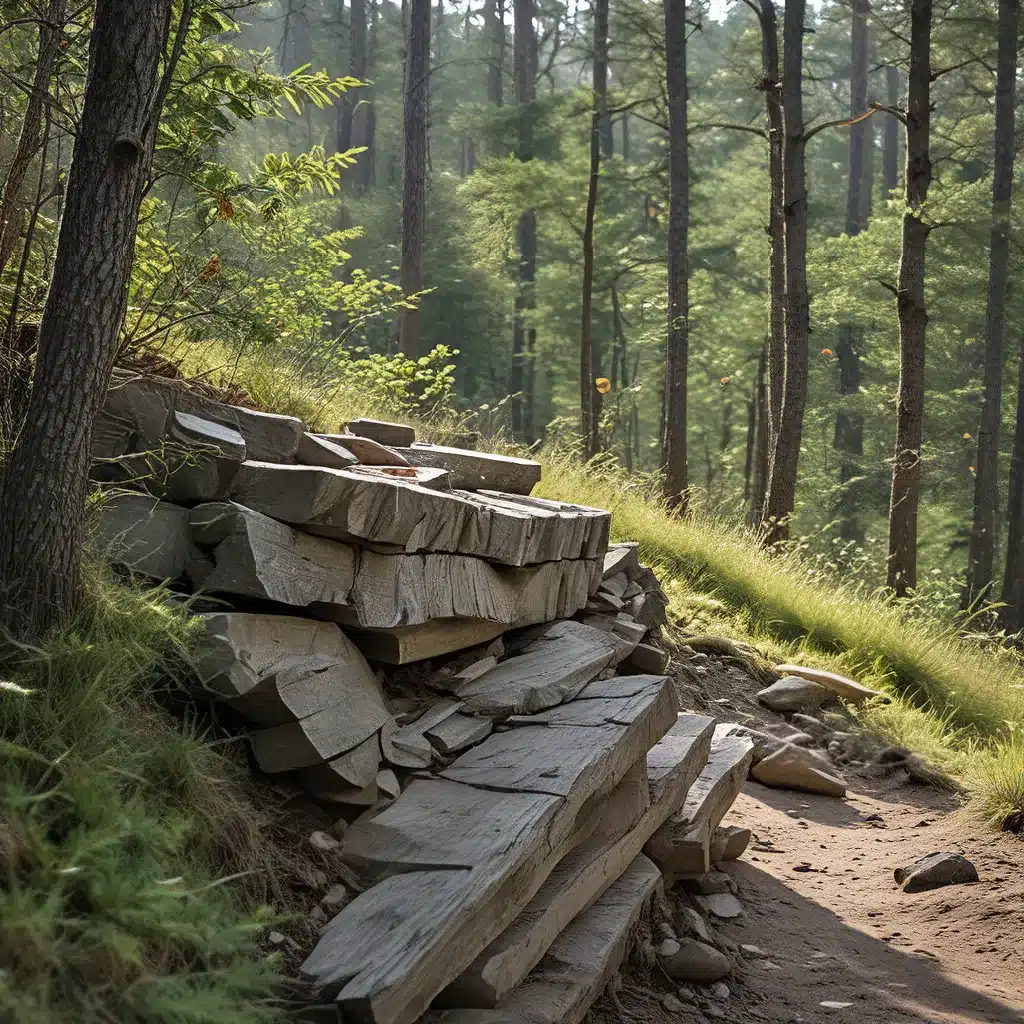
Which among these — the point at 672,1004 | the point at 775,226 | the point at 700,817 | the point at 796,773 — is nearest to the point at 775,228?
the point at 775,226

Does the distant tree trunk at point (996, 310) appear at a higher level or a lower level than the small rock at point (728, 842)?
higher

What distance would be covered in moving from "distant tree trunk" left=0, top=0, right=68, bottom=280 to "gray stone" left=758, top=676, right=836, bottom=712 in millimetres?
5704

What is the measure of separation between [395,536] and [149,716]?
3.71ft

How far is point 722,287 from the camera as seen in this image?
97.7ft

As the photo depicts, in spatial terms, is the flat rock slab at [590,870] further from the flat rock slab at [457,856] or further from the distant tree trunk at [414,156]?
the distant tree trunk at [414,156]

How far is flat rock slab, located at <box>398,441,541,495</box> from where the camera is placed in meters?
5.49

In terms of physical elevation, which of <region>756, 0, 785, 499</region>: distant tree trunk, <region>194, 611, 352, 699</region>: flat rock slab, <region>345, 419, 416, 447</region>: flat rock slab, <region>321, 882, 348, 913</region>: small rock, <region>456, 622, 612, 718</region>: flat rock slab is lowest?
<region>321, 882, 348, 913</region>: small rock

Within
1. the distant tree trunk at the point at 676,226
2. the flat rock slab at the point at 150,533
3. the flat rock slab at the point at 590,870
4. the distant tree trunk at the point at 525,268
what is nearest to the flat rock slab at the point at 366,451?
the flat rock slab at the point at 150,533

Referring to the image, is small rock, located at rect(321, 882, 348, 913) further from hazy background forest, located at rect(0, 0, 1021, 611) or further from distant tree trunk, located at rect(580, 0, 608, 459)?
distant tree trunk, located at rect(580, 0, 608, 459)

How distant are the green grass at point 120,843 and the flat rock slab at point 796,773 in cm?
417

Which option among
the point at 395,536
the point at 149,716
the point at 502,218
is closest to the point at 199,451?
the point at 395,536

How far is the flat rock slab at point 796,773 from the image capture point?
259 inches

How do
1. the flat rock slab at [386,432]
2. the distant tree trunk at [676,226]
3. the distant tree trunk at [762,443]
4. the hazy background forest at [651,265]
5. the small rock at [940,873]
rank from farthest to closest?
the distant tree trunk at [762,443] → the distant tree trunk at [676,226] → the hazy background forest at [651,265] → the flat rock slab at [386,432] → the small rock at [940,873]

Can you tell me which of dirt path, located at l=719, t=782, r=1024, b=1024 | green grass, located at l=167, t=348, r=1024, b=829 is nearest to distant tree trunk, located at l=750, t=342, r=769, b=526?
green grass, located at l=167, t=348, r=1024, b=829
